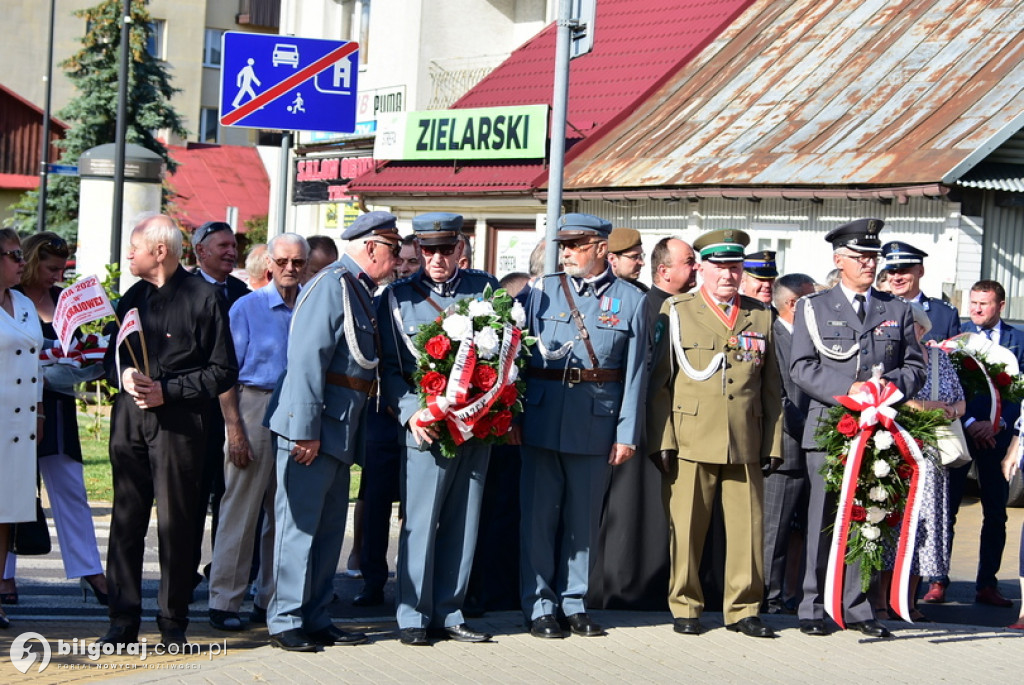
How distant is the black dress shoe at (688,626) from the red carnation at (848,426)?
4.21ft

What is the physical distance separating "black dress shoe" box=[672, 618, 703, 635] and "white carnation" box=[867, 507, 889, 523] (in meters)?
1.07

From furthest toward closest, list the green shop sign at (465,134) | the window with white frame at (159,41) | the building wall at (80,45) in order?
the window with white frame at (159,41) → the building wall at (80,45) → the green shop sign at (465,134)

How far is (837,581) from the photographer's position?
7762 mm

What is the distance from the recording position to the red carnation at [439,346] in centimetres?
709

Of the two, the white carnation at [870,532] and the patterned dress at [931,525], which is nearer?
the white carnation at [870,532]

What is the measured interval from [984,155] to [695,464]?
8.78 meters

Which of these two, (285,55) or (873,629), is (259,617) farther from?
(285,55)

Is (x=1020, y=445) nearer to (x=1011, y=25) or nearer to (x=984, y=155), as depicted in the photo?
(x=984, y=155)

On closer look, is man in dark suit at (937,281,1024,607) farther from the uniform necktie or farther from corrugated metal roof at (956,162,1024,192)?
corrugated metal roof at (956,162,1024,192)

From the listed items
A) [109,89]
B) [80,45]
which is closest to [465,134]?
[109,89]

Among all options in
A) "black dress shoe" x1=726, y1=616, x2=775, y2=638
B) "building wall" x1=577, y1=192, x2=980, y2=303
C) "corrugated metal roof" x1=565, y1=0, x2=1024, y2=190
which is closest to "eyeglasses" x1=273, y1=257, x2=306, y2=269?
"black dress shoe" x1=726, y1=616, x2=775, y2=638

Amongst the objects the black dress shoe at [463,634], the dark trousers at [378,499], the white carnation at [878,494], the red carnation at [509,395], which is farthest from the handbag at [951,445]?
the dark trousers at [378,499]

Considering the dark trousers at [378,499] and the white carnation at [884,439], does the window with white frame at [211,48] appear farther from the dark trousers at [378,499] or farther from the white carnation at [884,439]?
the white carnation at [884,439]

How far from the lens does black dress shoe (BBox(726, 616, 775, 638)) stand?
25.6 feet
